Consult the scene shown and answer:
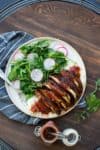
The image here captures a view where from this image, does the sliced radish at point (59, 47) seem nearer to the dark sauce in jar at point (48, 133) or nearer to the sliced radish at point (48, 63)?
the sliced radish at point (48, 63)

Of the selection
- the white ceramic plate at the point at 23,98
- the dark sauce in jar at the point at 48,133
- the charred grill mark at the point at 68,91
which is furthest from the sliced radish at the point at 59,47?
the dark sauce in jar at the point at 48,133

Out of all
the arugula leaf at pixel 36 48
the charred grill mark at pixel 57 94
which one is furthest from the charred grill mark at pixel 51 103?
the arugula leaf at pixel 36 48

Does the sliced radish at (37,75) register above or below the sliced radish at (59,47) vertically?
below

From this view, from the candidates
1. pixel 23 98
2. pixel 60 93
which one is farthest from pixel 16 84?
pixel 60 93

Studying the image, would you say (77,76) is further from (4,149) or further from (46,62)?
(4,149)

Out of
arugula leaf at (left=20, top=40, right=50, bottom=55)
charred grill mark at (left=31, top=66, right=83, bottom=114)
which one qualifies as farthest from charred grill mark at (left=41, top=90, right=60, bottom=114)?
arugula leaf at (left=20, top=40, right=50, bottom=55)

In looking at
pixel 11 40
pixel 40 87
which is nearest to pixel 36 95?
pixel 40 87

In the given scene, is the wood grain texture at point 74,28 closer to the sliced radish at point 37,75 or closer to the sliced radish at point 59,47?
the sliced radish at point 59,47

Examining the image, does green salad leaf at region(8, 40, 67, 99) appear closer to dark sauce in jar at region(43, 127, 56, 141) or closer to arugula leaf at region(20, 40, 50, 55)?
arugula leaf at region(20, 40, 50, 55)

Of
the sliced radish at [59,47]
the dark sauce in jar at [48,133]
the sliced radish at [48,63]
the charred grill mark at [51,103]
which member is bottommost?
the dark sauce in jar at [48,133]
